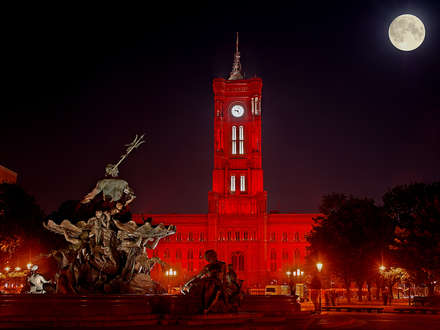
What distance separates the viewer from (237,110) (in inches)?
4173

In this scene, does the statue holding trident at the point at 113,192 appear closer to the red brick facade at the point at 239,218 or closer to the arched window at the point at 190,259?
the red brick facade at the point at 239,218

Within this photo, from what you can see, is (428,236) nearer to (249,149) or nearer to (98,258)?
(98,258)

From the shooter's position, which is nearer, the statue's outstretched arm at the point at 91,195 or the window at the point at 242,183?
the statue's outstretched arm at the point at 91,195

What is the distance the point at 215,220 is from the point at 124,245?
8232cm

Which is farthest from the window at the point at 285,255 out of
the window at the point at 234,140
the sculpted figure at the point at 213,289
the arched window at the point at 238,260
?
the sculpted figure at the point at 213,289

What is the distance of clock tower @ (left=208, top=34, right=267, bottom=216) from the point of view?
99500mm

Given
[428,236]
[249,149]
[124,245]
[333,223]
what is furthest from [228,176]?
[124,245]

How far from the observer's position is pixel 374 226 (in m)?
44.1

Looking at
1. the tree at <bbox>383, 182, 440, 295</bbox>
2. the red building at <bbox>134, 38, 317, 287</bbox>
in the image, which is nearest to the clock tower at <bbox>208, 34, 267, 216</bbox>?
the red building at <bbox>134, 38, 317, 287</bbox>

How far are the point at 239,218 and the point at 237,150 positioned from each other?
15.1 m

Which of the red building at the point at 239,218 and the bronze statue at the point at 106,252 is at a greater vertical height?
the red building at the point at 239,218

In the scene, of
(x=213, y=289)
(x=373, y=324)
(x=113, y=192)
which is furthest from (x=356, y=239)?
(x=213, y=289)

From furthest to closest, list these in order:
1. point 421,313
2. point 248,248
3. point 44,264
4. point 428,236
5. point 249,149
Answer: point 249,149
point 248,248
point 44,264
point 428,236
point 421,313

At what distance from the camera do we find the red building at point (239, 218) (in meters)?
97.4
